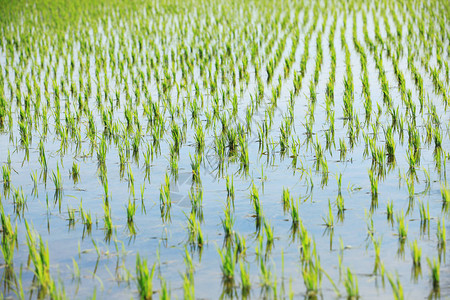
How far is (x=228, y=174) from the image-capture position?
4.02 meters

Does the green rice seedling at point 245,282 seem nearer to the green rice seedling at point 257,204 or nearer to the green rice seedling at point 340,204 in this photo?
the green rice seedling at point 257,204

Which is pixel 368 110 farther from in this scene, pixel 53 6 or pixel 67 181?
pixel 53 6

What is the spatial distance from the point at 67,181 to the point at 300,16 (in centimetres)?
869

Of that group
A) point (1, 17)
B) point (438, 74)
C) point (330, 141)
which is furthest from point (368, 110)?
point (1, 17)

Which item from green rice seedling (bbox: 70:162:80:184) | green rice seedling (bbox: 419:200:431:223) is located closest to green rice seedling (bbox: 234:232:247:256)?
green rice seedling (bbox: 419:200:431:223)

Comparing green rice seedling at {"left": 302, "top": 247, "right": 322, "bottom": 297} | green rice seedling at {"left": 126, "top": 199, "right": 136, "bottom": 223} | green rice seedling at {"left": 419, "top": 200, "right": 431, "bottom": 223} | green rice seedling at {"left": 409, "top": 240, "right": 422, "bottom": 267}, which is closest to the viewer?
green rice seedling at {"left": 302, "top": 247, "right": 322, "bottom": 297}

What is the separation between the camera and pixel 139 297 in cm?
251

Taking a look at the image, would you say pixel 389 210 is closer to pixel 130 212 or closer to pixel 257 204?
pixel 257 204

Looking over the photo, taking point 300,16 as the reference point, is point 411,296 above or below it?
below

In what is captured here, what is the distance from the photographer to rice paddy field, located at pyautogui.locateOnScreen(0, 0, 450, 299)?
2662 mm

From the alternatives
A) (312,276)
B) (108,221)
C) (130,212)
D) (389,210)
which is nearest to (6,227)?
(108,221)

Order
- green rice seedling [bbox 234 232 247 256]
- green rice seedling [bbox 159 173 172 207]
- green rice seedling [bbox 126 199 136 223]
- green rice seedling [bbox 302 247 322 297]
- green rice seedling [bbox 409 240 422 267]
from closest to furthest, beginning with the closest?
green rice seedling [bbox 302 247 322 297]
green rice seedling [bbox 409 240 422 267]
green rice seedling [bbox 234 232 247 256]
green rice seedling [bbox 126 199 136 223]
green rice seedling [bbox 159 173 172 207]

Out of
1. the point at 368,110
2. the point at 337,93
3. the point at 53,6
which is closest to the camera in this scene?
the point at 368,110

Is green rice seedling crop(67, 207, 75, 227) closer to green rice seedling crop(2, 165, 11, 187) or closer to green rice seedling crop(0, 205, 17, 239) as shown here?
green rice seedling crop(0, 205, 17, 239)
